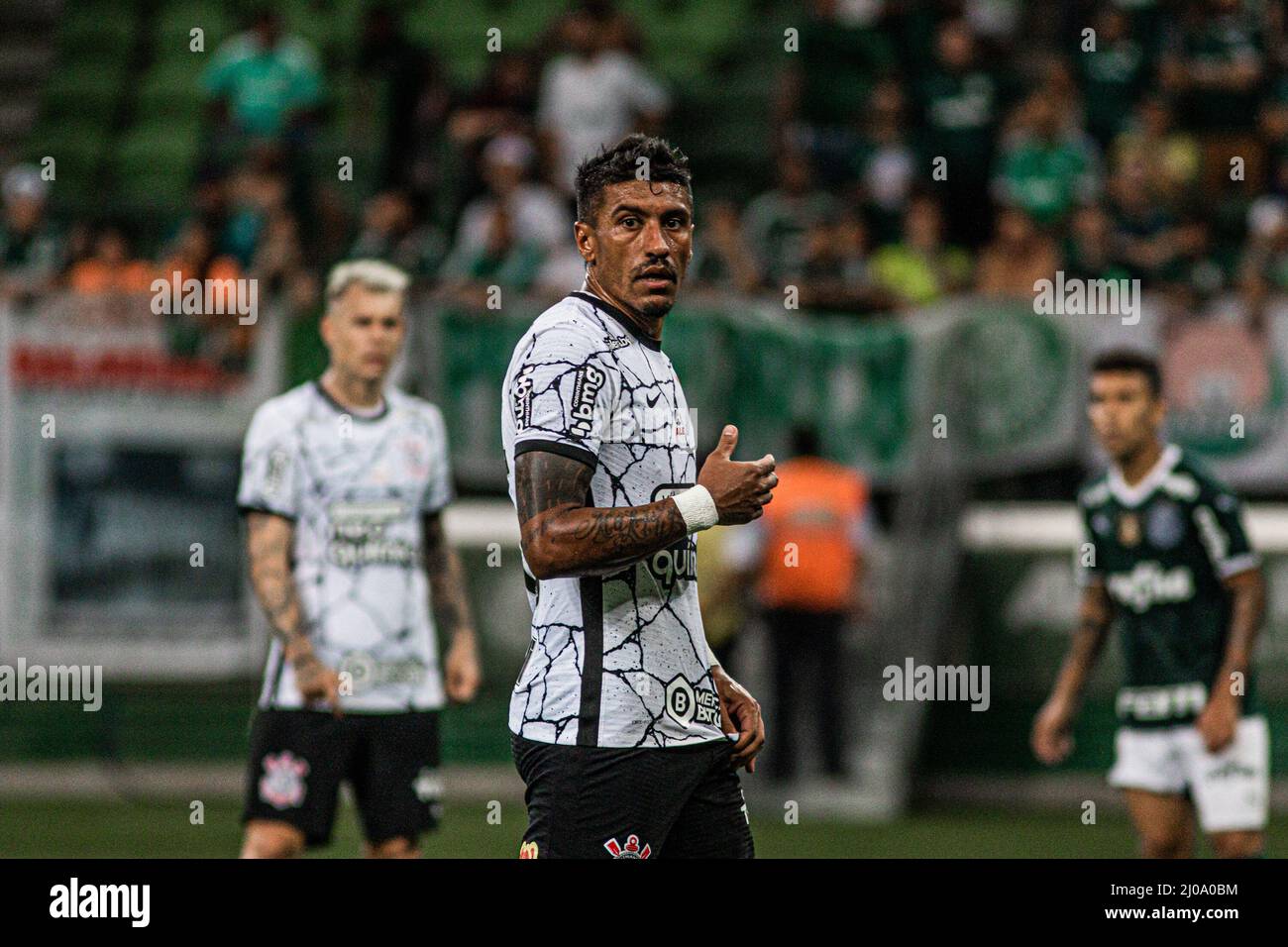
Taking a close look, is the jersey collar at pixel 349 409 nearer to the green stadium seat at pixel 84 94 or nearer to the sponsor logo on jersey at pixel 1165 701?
the sponsor logo on jersey at pixel 1165 701

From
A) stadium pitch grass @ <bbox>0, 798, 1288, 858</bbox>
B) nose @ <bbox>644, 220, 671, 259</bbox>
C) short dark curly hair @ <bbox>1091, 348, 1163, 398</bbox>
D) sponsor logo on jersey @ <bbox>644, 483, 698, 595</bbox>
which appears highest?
nose @ <bbox>644, 220, 671, 259</bbox>

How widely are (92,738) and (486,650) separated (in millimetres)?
2461

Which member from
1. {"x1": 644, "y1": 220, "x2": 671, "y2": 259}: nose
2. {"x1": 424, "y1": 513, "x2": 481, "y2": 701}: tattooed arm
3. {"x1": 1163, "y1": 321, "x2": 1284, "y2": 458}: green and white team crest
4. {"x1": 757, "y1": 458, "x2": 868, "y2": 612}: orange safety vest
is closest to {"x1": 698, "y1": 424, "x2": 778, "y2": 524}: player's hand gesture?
{"x1": 644, "y1": 220, "x2": 671, "y2": 259}: nose

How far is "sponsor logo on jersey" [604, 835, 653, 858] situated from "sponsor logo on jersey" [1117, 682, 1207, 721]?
12.4 ft

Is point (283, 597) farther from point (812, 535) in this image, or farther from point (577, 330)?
point (812, 535)

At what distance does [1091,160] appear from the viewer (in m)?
14.9

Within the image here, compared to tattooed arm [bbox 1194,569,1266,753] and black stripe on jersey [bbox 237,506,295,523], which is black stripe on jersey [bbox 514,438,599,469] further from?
tattooed arm [bbox 1194,569,1266,753]

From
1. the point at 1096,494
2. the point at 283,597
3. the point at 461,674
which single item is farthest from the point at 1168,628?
the point at 283,597

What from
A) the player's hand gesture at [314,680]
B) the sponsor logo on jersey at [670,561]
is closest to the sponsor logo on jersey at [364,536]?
the player's hand gesture at [314,680]

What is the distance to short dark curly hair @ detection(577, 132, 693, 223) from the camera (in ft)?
16.8

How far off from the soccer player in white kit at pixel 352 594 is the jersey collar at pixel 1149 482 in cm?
267

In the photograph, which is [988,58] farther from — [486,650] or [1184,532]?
[1184,532]

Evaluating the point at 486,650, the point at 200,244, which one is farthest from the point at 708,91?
the point at 486,650

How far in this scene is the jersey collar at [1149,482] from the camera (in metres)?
8.22
